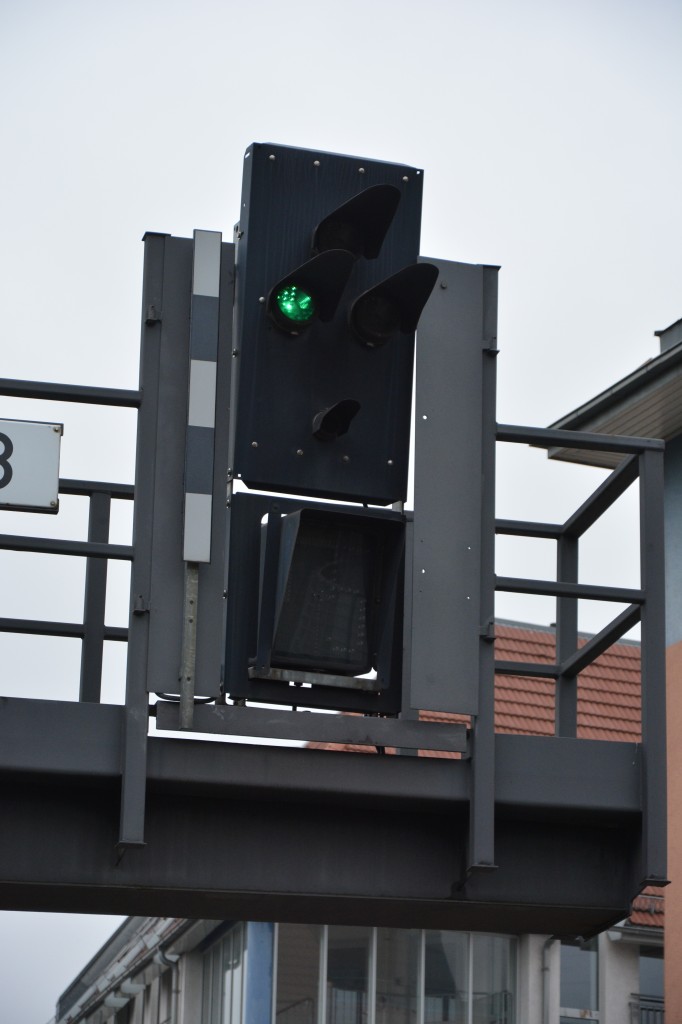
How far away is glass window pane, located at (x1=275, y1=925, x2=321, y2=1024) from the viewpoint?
2308 centimetres

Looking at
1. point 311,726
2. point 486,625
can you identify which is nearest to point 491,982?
point 486,625

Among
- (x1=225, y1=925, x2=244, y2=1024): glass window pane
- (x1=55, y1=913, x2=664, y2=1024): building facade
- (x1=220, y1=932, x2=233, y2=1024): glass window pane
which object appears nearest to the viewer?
(x1=55, y1=913, x2=664, y2=1024): building facade

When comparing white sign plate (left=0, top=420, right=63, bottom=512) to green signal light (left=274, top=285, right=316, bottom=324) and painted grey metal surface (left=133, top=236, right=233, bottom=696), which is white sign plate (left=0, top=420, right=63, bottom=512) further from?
green signal light (left=274, top=285, right=316, bottom=324)

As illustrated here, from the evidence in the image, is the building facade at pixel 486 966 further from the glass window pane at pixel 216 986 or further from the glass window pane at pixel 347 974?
the glass window pane at pixel 216 986

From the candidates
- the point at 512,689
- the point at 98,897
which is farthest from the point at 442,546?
the point at 512,689

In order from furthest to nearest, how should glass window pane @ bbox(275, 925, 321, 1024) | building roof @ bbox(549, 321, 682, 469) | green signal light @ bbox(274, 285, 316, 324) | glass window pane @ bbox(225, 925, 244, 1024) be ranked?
glass window pane @ bbox(225, 925, 244, 1024) → glass window pane @ bbox(275, 925, 321, 1024) → building roof @ bbox(549, 321, 682, 469) → green signal light @ bbox(274, 285, 316, 324)

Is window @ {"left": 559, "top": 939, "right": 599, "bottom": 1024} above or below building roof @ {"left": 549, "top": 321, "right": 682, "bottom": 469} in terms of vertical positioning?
below

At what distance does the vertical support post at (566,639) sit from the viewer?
307 inches

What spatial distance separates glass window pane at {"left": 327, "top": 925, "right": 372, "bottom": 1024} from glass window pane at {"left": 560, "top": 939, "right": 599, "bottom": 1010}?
2705mm

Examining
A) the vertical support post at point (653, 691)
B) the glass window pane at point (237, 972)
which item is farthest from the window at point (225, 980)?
the vertical support post at point (653, 691)

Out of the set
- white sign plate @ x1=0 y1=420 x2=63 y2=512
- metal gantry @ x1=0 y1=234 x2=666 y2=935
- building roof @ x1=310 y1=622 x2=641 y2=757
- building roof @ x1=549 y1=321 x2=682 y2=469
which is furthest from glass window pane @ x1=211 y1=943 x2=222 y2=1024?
white sign plate @ x1=0 y1=420 x2=63 y2=512

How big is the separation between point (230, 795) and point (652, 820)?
1.68 m

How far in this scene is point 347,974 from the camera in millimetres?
22922

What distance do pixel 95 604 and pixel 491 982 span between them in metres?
16.2
